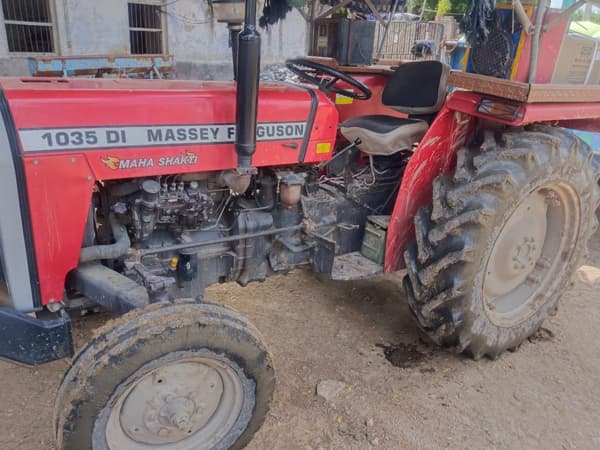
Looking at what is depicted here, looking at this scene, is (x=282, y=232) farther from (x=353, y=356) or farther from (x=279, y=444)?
(x=279, y=444)

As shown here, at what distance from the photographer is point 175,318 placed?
1.88 metres

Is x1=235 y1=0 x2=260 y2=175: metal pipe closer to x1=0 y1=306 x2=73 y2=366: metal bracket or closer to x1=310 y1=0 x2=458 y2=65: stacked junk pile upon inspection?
x1=0 y1=306 x2=73 y2=366: metal bracket

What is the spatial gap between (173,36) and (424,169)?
9.20 m

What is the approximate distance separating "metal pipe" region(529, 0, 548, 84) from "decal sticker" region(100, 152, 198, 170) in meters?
1.57

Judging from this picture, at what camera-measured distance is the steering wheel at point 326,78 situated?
3032 mm

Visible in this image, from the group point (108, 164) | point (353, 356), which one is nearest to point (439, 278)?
point (353, 356)

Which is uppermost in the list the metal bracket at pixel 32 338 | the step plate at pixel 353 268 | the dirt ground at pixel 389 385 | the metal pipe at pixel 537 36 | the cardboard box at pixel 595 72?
the metal pipe at pixel 537 36

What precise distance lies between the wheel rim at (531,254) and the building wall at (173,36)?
21.3 ft

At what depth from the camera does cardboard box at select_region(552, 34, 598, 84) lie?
270 cm

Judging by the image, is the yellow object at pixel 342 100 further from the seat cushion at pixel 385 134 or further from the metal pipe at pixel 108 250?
the metal pipe at pixel 108 250

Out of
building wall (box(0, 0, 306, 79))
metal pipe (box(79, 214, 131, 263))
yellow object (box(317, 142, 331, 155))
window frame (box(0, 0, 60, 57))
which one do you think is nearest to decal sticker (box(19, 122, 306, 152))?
yellow object (box(317, 142, 331, 155))

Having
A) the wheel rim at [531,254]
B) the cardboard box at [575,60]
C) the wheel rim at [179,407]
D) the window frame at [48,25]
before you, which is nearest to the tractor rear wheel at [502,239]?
the wheel rim at [531,254]

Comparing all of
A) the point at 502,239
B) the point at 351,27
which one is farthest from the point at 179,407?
the point at 351,27

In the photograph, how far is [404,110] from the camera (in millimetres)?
3365
